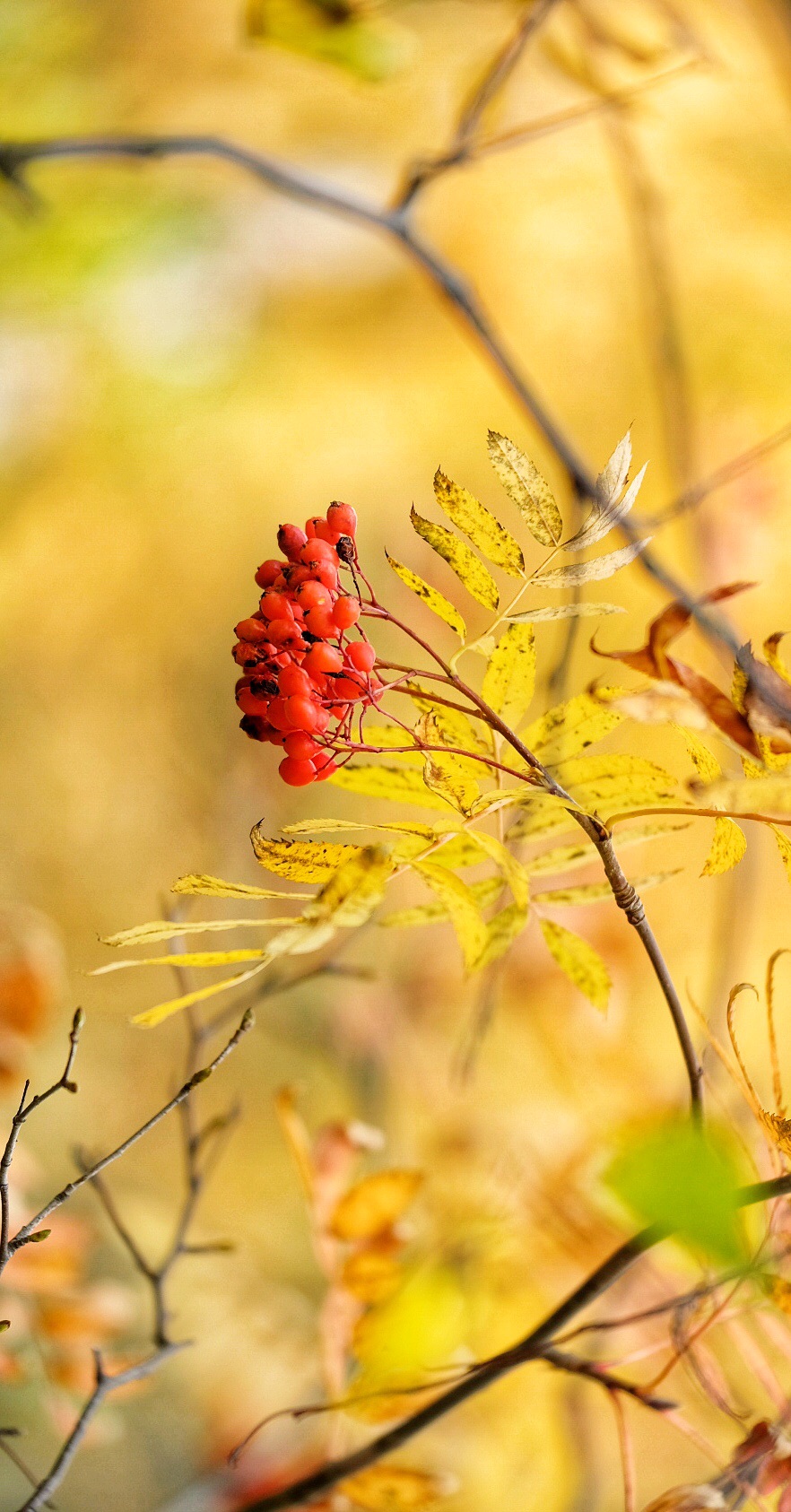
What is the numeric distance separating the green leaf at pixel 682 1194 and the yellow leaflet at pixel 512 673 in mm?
111

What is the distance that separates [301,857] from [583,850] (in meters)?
0.07

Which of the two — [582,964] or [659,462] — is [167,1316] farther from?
[659,462]

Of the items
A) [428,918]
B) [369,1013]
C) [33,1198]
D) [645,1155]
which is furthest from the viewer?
[369,1013]

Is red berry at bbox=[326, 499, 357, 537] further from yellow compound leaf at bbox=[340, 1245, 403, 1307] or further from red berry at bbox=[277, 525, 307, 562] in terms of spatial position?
yellow compound leaf at bbox=[340, 1245, 403, 1307]

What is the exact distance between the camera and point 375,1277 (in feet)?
1.29

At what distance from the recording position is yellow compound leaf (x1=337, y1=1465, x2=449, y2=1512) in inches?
13.1

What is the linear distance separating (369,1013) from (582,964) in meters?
0.39

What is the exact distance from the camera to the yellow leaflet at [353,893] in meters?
0.16

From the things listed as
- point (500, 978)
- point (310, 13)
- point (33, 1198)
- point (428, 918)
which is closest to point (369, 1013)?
point (500, 978)

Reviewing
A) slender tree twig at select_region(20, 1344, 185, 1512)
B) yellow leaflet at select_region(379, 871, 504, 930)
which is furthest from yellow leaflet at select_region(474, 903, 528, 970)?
slender tree twig at select_region(20, 1344, 185, 1512)

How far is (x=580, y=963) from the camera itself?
0.24 meters

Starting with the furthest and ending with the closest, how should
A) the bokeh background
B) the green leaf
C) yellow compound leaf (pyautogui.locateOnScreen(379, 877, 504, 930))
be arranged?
the bokeh background, yellow compound leaf (pyautogui.locateOnScreen(379, 877, 504, 930)), the green leaf

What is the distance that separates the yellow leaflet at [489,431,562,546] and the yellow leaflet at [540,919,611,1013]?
0.09 meters

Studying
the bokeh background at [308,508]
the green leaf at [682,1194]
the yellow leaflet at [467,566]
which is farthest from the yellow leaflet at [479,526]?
the bokeh background at [308,508]
